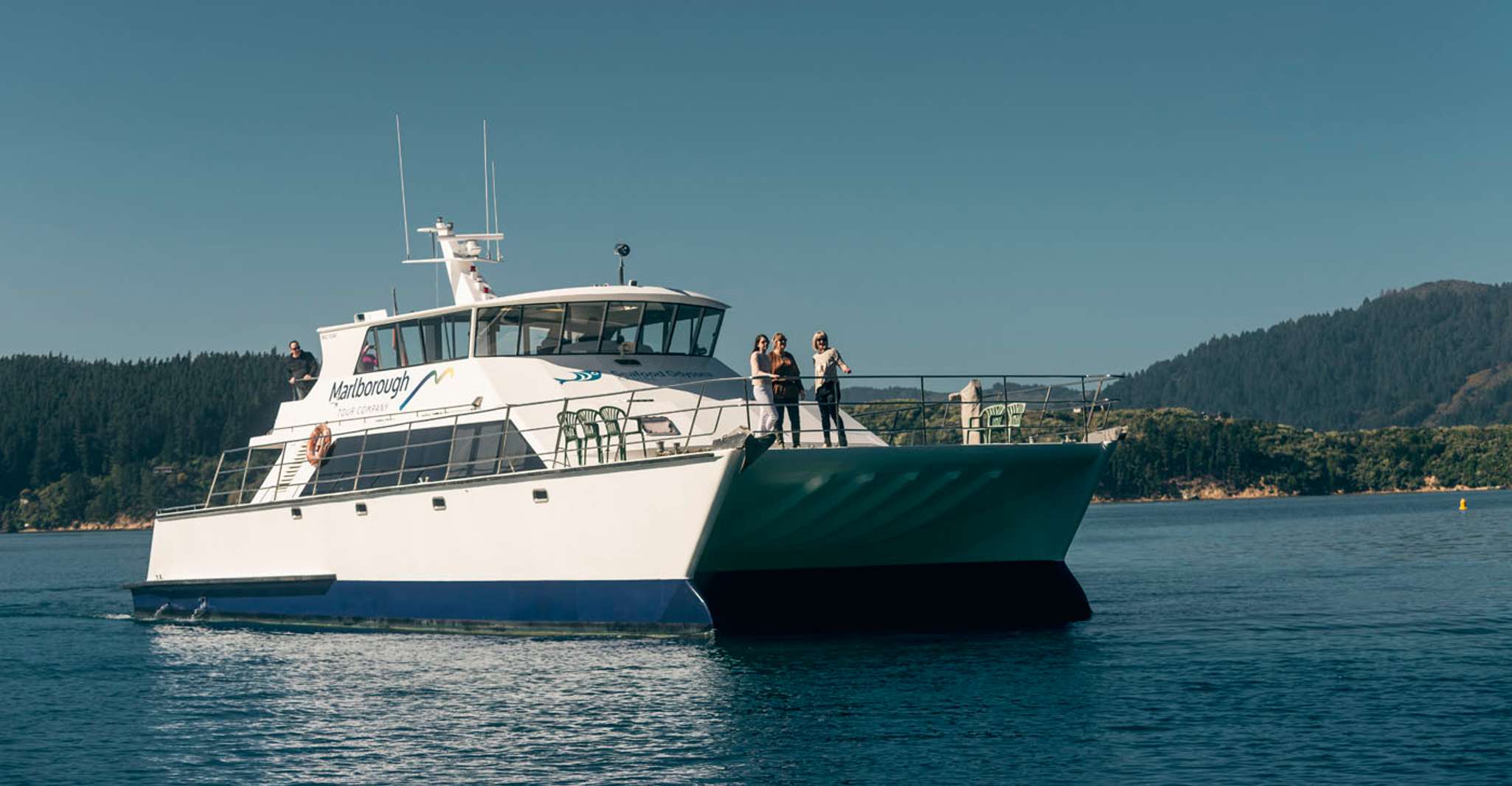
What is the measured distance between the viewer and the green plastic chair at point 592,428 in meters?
17.1

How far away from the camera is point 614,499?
16.8m

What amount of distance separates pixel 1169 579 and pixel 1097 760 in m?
17.5

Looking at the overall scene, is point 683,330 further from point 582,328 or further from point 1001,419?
point 1001,419

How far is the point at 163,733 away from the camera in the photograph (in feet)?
45.4

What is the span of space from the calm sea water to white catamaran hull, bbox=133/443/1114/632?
0.44 m

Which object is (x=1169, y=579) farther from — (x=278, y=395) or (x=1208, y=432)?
(x=1208, y=432)

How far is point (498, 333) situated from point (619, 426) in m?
3.65

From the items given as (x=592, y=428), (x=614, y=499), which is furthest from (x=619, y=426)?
(x=614, y=499)

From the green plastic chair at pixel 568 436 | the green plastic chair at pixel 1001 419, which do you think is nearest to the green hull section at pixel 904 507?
the green plastic chair at pixel 1001 419

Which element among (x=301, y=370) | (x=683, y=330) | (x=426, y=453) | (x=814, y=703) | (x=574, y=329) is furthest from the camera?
(x=301, y=370)

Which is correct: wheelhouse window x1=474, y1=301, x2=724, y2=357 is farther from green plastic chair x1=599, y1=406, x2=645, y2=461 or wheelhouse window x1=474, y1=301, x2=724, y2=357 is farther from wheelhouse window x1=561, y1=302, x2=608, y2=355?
green plastic chair x1=599, y1=406, x2=645, y2=461

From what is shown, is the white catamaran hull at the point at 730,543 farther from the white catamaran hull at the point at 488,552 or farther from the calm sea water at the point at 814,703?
the calm sea water at the point at 814,703

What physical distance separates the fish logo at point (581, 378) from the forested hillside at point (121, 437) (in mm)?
106192

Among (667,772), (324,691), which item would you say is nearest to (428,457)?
(324,691)
